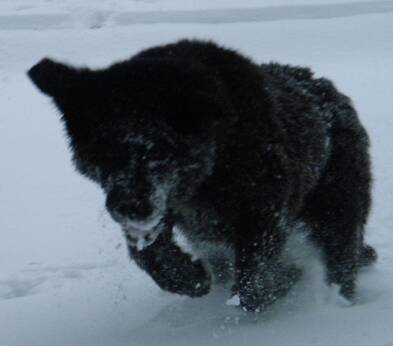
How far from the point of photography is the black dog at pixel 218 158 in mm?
3377

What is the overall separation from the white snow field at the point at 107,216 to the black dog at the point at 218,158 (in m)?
0.34

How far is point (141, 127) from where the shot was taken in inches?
134

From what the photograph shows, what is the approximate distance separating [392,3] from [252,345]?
12.6 meters

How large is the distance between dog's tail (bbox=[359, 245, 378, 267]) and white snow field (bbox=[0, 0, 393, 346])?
0.08m

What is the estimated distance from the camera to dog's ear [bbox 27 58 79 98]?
357 cm

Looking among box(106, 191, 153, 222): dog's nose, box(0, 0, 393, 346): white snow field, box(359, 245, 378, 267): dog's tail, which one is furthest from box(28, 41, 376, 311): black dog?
box(0, 0, 393, 346): white snow field

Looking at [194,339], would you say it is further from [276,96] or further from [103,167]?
[276,96]

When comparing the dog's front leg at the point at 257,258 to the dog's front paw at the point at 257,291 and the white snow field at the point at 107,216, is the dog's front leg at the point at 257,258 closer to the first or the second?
the dog's front paw at the point at 257,291

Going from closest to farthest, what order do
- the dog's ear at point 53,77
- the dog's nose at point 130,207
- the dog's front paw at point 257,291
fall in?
the dog's nose at point 130,207, the dog's ear at point 53,77, the dog's front paw at point 257,291

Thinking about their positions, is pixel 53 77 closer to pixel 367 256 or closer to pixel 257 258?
pixel 257 258

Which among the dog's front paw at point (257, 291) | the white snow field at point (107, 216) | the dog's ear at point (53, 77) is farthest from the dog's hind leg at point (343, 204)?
the dog's ear at point (53, 77)

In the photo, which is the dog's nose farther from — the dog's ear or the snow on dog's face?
the dog's ear

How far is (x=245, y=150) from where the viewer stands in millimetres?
3709

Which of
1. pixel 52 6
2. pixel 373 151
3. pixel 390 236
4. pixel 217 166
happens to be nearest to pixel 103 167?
pixel 217 166
